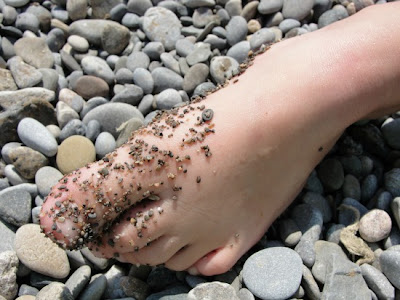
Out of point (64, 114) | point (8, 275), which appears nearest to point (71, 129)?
point (64, 114)

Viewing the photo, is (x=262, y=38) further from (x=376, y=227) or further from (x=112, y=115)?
(x=376, y=227)

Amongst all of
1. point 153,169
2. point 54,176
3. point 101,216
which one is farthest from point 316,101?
point 54,176

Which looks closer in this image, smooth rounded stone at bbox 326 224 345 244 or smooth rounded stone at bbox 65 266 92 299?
smooth rounded stone at bbox 65 266 92 299

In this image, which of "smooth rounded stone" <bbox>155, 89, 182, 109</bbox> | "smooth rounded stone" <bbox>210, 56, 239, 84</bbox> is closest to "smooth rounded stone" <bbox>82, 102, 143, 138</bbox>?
"smooth rounded stone" <bbox>155, 89, 182, 109</bbox>

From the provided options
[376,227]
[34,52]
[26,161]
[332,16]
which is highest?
[332,16]

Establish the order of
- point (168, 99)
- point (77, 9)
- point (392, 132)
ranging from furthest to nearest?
point (77, 9), point (168, 99), point (392, 132)

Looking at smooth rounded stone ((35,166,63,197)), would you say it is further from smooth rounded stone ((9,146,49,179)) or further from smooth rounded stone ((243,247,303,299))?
smooth rounded stone ((243,247,303,299))

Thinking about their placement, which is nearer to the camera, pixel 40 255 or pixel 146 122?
pixel 40 255
